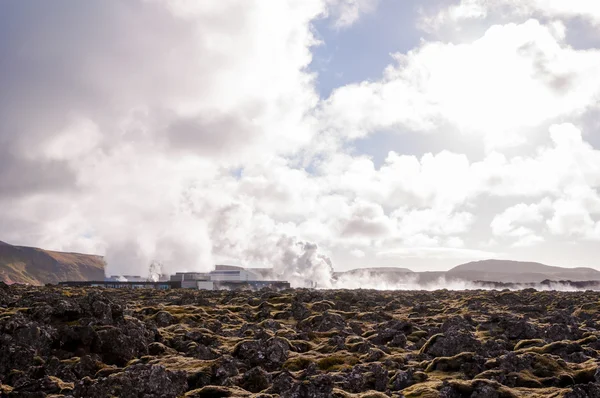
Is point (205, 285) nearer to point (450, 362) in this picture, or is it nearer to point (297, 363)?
point (297, 363)

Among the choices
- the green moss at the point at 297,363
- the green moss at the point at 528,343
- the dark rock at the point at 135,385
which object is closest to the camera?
the dark rock at the point at 135,385

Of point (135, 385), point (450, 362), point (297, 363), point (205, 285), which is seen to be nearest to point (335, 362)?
point (297, 363)

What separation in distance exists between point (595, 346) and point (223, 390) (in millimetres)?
26167

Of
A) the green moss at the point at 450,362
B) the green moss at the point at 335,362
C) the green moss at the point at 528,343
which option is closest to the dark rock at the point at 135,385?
the green moss at the point at 335,362

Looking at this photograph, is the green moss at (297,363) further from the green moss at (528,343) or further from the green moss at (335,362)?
the green moss at (528,343)

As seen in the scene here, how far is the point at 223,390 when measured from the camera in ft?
74.1

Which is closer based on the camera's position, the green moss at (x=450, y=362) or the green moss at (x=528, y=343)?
the green moss at (x=450, y=362)

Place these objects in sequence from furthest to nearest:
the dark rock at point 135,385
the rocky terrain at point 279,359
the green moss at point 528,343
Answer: the green moss at point 528,343, the rocky terrain at point 279,359, the dark rock at point 135,385

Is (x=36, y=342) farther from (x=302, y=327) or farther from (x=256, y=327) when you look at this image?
(x=302, y=327)

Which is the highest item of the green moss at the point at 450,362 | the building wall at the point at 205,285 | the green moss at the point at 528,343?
the building wall at the point at 205,285

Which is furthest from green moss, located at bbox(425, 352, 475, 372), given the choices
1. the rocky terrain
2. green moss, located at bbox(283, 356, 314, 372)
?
green moss, located at bbox(283, 356, 314, 372)

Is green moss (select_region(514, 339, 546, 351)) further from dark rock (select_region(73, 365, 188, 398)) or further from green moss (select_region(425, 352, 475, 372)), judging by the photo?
dark rock (select_region(73, 365, 188, 398))

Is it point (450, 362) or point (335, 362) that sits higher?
point (450, 362)

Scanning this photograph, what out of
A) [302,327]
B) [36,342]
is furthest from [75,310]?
[302,327]
